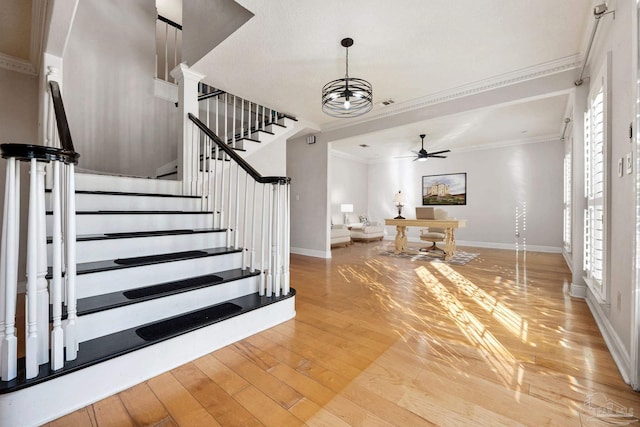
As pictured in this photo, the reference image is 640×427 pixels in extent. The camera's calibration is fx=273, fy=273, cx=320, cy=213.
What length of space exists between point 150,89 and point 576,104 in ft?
19.6

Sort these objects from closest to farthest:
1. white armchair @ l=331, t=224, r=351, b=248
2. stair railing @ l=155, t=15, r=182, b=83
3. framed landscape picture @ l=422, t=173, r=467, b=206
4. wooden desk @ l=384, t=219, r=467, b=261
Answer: stair railing @ l=155, t=15, r=182, b=83 → wooden desk @ l=384, t=219, r=467, b=261 → white armchair @ l=331, t=224, r=351, b=248 → framed landscape picture @ l=422, t=173, r=467, b=206

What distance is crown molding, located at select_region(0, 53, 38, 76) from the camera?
3111mm

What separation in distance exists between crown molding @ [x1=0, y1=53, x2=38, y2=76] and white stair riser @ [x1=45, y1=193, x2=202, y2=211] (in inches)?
89.9

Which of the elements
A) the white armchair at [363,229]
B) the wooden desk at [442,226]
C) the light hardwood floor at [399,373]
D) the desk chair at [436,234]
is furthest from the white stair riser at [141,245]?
the white armchair at [363,229]

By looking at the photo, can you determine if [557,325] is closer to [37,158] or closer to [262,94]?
[37,158]

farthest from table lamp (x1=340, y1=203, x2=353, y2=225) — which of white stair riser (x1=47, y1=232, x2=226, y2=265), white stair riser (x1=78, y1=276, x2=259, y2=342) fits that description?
white stair riser (x1=78, y1=276, x2=259, y2=342)

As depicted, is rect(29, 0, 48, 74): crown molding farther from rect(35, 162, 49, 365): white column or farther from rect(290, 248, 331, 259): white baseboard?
rect(290, 248, 331, 259): white baseboard

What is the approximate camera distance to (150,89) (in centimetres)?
457

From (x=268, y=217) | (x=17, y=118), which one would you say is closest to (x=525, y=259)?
(x=268, y=217)

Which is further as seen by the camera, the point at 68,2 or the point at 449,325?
the point at 449,325

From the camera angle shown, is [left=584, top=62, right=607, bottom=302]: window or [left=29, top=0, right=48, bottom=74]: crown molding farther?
[left=29, top=0, right=48, bottom=74]: crown molding

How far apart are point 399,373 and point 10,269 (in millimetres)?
1937

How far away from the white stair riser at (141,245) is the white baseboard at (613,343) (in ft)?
9.80

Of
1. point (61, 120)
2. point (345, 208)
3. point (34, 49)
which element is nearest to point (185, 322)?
point (61, 120)
